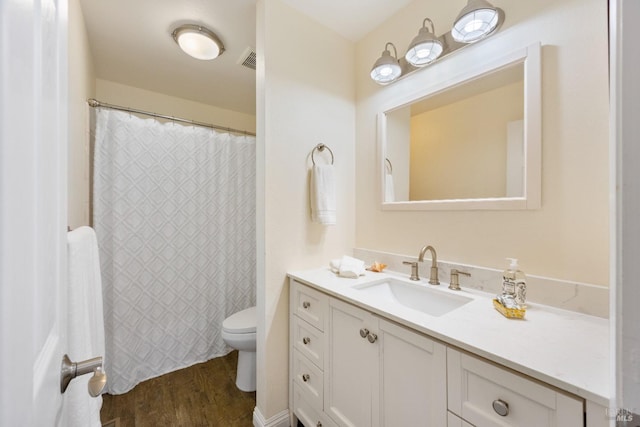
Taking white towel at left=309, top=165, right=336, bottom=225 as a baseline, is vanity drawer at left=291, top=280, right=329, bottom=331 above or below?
A: below

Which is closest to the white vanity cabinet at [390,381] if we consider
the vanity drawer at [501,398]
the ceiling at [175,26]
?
the vanity drawer at [501,398]

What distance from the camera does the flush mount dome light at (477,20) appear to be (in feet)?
3.54

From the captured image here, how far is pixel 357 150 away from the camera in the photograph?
1827 mm

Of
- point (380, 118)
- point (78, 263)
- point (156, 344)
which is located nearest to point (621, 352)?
point (78, 263)

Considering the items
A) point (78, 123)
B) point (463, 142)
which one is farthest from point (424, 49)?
point (78, 123)

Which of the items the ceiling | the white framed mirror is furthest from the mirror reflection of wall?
the ceiling

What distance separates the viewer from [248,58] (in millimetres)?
1936

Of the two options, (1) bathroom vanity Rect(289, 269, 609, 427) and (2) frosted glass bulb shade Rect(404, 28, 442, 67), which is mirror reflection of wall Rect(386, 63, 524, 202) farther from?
(1) bathroom vanity Rect(289, 269, 609, 427)

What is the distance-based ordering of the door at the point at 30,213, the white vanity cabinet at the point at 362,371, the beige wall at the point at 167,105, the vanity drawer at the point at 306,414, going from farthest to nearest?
the beige wall at the point at 167,105, the vanity drawer at the point at 306,414, the white vanity cabinet at the point at 362,371, the door at the point at 30,213

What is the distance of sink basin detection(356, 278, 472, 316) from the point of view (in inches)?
45.1

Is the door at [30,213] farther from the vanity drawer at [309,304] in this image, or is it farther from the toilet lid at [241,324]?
the toilet lid at [241,324]

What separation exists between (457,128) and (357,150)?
0.67 m

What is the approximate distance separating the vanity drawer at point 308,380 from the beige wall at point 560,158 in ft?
2.88

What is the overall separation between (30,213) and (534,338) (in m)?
1.14
